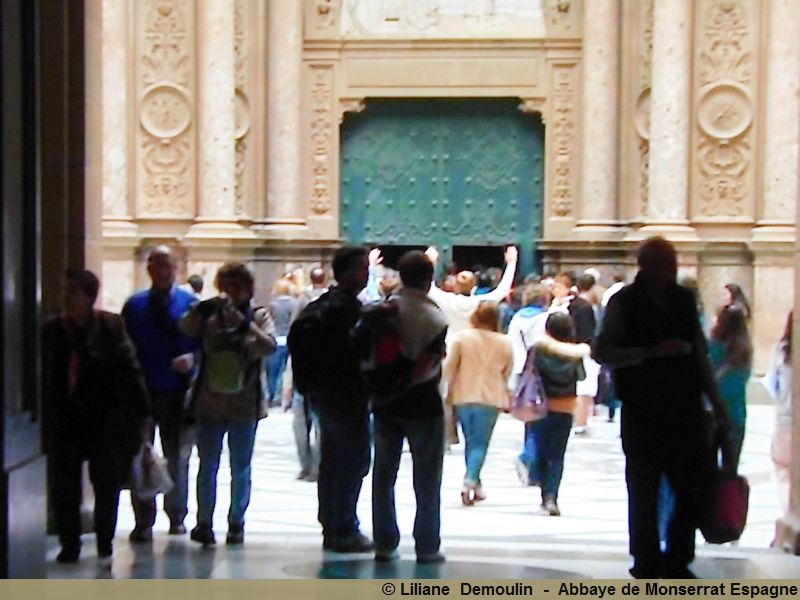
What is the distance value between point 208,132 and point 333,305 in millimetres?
13085

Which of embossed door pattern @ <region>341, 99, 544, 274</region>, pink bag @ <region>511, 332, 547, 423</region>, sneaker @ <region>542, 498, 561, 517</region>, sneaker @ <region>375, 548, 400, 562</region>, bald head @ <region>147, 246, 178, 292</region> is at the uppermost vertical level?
embossed door pattern @ <region>341, 99, 544, 274</region>

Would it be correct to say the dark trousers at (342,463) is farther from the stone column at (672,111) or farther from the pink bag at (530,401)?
the stone column at (672,111)

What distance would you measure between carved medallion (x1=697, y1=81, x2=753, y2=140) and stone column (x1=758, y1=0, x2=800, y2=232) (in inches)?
16.7

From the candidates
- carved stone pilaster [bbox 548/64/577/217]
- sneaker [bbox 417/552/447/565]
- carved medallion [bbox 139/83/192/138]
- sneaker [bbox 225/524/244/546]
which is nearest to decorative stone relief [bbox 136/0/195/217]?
carved medallion [bbox 139/83/192/138]

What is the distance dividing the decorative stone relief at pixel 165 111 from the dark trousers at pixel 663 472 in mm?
14722

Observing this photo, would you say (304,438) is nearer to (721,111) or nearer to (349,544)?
(349,544)

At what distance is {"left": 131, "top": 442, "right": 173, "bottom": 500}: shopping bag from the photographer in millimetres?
9016

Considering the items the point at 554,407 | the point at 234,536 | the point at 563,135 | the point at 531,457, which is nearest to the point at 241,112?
the point at 563,135

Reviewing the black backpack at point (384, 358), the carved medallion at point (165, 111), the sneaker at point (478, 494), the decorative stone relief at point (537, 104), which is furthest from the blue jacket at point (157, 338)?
the decorative stone relief at point (537, 104)

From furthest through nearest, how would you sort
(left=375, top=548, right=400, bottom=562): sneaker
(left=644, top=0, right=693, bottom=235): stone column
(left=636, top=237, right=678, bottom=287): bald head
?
(left=644, top=0, right=693, bottom=235): stone column < (left=375, top=548, right=400, bottom=562): sneaker < (left=636, top=237, right=678, bottom=287): bald head

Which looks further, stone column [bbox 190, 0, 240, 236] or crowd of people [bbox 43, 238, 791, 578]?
stone column [bbox 190, 0, 240, 236]

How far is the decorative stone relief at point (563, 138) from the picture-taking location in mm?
23047

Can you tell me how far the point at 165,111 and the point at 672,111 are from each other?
6.94 meters

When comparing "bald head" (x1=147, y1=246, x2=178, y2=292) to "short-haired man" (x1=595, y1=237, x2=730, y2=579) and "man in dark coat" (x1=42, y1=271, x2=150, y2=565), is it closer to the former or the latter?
"man in dark coat" (x1=42, y1=271, x2=150, y2=565)
